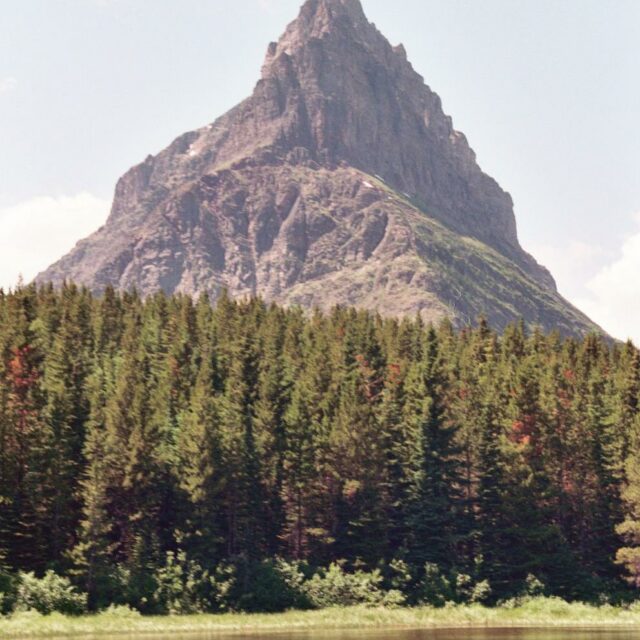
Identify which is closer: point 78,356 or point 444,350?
point 78,356

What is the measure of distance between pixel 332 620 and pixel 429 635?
13002 millimetres

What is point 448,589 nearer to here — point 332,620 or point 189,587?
point 332,620

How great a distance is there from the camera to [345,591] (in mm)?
86750

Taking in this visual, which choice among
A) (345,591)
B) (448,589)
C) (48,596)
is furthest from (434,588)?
(48,596)

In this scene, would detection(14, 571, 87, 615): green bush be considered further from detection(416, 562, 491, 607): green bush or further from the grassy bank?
detection(416, 562, 491, 607): green bush

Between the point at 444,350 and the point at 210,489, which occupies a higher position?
the point at 444,350

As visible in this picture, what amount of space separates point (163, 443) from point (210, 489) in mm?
6327

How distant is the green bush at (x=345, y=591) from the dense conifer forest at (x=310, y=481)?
0.16 m

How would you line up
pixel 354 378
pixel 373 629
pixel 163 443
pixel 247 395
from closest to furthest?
pixel 373 629 < pixel 163 443 < pixel 247 395 < pixel 354 378

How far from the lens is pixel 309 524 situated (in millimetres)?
94062

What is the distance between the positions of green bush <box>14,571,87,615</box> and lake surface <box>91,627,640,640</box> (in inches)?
347

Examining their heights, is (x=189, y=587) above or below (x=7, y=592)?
above

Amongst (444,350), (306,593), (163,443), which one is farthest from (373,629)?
(444,350)

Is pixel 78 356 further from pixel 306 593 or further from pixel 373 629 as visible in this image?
pixel 373 629
